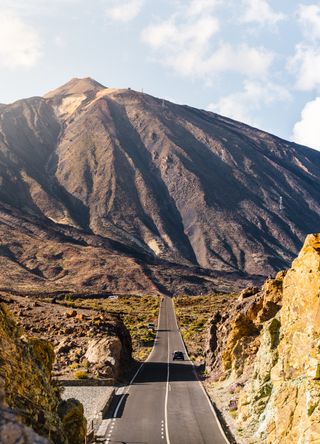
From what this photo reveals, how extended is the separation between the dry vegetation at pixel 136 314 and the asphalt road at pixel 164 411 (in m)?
12.6

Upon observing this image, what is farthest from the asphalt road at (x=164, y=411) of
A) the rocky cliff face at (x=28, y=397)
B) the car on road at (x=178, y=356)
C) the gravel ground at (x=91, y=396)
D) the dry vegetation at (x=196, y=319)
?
the rocky cliff face at (x=28, y=397)

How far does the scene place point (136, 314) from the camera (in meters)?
105

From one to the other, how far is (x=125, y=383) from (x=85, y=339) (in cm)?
1113

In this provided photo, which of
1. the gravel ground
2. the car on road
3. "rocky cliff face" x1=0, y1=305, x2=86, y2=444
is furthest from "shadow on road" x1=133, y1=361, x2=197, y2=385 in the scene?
"rocky cliff face" x1=0, y1=305, x2=86, y2=444

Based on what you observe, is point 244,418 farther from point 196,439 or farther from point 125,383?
point 125,383

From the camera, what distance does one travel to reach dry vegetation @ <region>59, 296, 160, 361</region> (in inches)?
2855

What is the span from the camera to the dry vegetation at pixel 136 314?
72.5 m

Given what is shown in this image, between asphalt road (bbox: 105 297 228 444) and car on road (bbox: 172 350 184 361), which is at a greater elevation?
car on road (bbox: 172 350 184 361)

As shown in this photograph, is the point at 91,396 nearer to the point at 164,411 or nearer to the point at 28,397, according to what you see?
the point at 164,411

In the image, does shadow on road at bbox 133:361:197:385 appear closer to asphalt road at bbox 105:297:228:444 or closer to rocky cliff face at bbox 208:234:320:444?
asphalt road at bbox 105:297:228:444

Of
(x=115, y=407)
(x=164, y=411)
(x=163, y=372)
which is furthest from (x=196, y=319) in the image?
(x=164, y=411)

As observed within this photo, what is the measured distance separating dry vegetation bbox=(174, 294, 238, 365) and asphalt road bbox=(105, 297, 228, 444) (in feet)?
29.4

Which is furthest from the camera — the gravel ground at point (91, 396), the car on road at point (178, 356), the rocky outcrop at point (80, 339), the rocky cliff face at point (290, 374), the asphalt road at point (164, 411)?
the car on road at point (178, 356)

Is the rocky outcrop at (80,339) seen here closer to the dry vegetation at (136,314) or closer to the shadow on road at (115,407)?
the shadow on road at (115,407)
